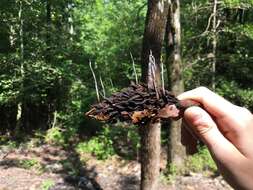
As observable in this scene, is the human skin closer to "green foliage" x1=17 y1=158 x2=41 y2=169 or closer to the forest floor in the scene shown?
the forest floor

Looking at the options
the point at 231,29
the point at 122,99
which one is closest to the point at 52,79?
the point at 231,29

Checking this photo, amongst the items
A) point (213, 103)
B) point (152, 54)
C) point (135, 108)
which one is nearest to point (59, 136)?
point (152, 54)

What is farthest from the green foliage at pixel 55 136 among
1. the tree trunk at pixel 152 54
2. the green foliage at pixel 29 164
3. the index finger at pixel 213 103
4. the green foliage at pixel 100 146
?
the index finger at pixel 213 103

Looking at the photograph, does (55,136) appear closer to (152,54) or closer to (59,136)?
(59,136)

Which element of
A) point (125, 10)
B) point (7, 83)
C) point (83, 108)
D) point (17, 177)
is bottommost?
point (17, 177)

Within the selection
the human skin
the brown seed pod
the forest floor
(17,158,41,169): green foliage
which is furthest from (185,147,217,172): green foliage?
the human skin

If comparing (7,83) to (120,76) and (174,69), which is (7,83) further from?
(174,69)
